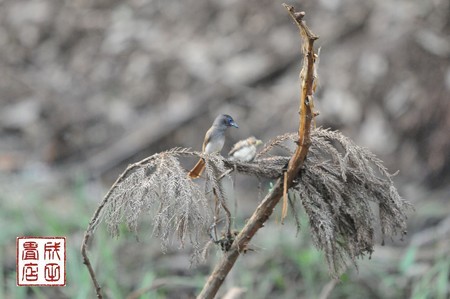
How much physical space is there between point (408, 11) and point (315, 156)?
4.03m

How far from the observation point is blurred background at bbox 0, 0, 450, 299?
418 centimetres

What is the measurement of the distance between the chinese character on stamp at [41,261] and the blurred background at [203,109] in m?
0.51

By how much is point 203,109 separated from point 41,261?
12.0ft

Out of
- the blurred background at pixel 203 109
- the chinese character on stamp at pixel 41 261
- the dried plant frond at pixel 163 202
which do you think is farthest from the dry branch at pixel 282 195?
the blurred background at pixel 203 109

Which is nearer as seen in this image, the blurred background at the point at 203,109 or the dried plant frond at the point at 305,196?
the dried plant frond at the point at 305,196

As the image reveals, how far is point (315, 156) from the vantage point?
6.55 feet

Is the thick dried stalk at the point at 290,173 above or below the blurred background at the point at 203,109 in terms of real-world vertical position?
below

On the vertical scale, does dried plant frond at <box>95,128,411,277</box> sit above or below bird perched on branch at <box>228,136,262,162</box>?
below

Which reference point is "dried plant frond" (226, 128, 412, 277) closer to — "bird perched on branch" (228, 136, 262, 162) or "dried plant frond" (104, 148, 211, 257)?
"bird perched on branch" (228, 136, 262, 162)

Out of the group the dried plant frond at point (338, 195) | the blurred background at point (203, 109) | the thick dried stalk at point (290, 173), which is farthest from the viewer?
the blurred background at point (203, 109)

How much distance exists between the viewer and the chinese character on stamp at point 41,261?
260cm

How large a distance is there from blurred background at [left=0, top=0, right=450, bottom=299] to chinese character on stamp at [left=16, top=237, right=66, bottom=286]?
506 millimetres

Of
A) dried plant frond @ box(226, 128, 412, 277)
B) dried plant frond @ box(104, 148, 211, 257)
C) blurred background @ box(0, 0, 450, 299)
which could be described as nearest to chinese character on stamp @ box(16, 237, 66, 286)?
blurred background @ box(0, 0, 450, 299)

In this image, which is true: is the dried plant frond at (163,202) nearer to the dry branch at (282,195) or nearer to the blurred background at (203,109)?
the dry branch at (282,195)
